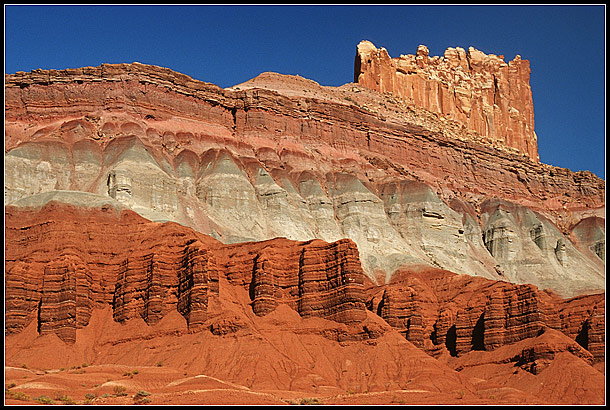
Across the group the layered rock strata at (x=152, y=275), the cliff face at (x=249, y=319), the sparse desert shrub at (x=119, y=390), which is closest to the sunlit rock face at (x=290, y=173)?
the layered rock strata at (x=152, y=275)

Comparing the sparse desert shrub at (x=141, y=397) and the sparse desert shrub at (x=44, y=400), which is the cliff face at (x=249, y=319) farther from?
the sparse desert shrub at (x=44, y=400)

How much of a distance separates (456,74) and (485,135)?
43.4 ft

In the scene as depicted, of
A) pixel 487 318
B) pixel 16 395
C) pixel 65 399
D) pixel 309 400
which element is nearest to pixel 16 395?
pixel 16 395

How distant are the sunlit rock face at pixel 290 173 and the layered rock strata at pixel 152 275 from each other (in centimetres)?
1560

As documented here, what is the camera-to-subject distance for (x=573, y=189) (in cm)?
13562

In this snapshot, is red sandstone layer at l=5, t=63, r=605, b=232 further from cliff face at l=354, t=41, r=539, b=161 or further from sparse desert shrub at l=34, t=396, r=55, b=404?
sparse desert shrub at l=34, t=396, r=55, b=404

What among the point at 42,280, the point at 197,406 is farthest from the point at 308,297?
the point at 197,406

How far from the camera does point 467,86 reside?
16038cm

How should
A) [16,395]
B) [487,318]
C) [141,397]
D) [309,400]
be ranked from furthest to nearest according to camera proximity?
1. [487,318]
2. [309,400]
3. [141,397]
4. [16,395]

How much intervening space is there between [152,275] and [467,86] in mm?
113615

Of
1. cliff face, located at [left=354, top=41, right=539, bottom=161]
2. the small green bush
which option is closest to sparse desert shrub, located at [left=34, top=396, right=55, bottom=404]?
the small green bush

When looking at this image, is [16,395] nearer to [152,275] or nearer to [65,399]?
[65,399]

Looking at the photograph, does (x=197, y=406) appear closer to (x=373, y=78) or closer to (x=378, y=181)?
(x=378, y=181)

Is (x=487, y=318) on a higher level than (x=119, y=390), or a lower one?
higher
